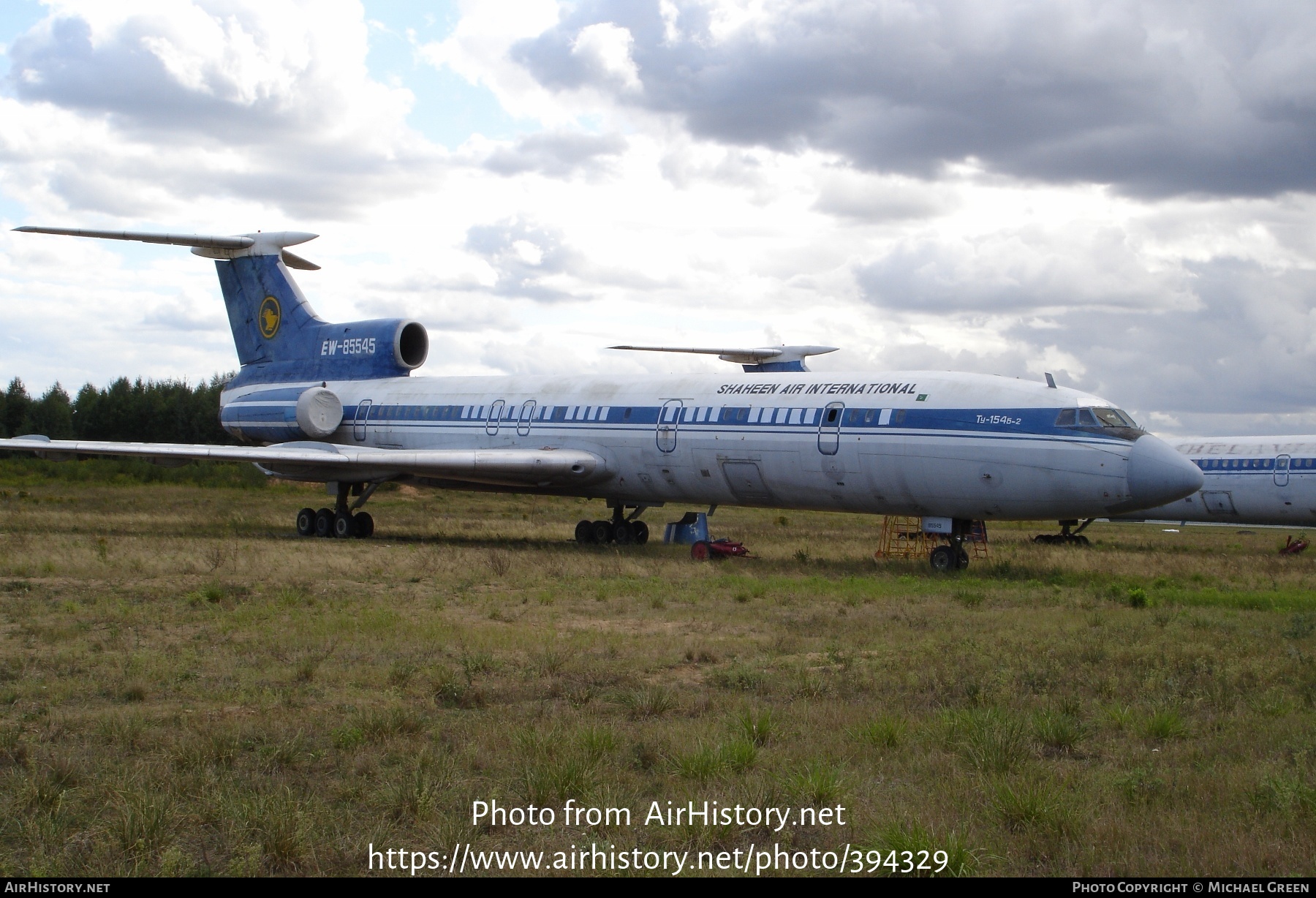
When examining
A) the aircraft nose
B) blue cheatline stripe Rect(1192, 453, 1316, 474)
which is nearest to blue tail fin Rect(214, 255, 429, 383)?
the aircraft nose

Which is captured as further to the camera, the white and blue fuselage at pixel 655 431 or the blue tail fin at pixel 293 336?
the blue tail fin at pixel 293 336

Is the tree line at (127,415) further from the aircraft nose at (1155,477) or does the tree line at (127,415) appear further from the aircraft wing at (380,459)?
the aircraft nose at (1155,477)

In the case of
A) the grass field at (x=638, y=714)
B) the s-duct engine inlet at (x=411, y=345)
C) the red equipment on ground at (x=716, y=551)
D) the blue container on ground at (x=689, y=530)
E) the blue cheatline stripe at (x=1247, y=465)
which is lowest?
the grass field at (x=638, y=714)

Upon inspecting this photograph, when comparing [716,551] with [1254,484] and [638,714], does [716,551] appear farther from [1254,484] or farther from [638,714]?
[1254,484]

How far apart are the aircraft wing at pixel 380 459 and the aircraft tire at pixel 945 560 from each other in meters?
7.37

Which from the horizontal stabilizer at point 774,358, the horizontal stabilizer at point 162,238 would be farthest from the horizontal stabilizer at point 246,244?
the horizontal stabilizer at point 774,358

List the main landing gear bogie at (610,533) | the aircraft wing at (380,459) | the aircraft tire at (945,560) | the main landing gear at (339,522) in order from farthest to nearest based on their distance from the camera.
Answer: the main landing gear at (339,522), the main landing gear bogie at (610,533), the aircraft wing at (380,459), the aircraft tire at (945,560)

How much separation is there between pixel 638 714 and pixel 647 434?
14650mm

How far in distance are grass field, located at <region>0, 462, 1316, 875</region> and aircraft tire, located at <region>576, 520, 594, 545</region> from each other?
291 inches

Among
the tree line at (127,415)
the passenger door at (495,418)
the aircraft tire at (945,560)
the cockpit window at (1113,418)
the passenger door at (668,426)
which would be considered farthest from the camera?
the tree line at (127,415)

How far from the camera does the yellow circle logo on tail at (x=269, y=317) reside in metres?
30.3

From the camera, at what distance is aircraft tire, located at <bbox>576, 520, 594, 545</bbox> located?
25.2 metres
